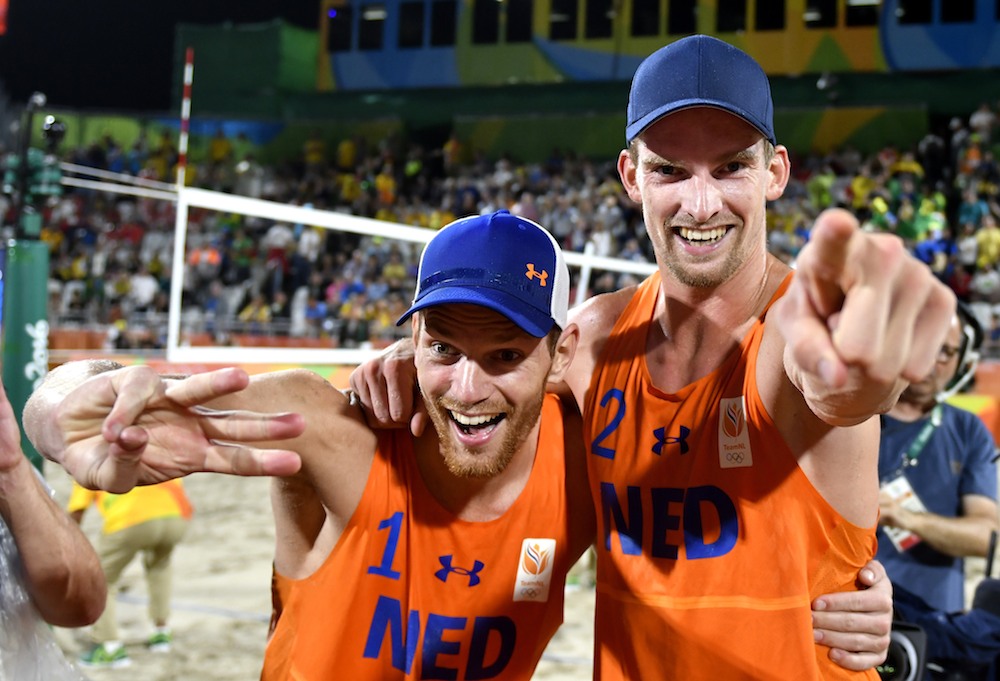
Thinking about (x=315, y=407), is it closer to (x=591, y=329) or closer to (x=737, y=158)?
(x=591, y=329)

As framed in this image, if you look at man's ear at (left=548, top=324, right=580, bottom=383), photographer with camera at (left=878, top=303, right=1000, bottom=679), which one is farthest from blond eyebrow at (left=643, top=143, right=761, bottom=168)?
photographer with camera at (left=878, top=303, right=1000, bottom=679)

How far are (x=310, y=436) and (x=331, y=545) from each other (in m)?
0.25

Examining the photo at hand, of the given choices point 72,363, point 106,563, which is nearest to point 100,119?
point 106,563

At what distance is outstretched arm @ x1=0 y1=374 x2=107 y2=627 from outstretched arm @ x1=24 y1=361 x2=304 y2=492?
19cm

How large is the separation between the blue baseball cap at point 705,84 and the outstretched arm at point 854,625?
0.96 metres


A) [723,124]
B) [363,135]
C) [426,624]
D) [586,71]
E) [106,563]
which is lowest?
[106,563]

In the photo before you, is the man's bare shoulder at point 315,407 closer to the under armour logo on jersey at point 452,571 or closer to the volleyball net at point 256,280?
the under armour logo on jersey at point 452,571

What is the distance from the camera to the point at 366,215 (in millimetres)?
18375

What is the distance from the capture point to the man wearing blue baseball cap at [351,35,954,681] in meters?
1.82

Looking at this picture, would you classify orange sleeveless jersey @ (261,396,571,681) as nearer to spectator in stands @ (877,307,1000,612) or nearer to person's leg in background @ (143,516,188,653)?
spectator in stands @ (877,307,1000,612)

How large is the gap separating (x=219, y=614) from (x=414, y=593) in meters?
3.36

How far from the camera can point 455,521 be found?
6.63 feet

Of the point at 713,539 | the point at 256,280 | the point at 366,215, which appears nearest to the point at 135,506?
the point at 713,539

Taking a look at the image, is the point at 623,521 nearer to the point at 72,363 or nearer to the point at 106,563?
the point at 72,363
